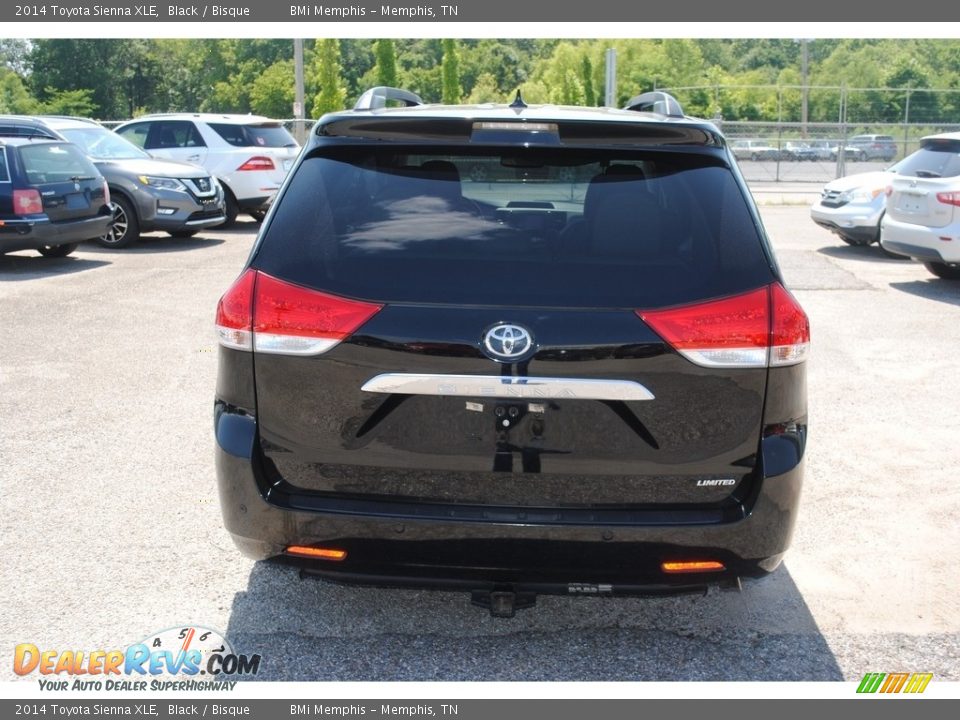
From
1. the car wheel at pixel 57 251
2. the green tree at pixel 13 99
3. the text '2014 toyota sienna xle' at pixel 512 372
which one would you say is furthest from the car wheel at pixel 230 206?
the green tree at pixel 13 99

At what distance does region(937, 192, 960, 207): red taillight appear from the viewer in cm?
1115

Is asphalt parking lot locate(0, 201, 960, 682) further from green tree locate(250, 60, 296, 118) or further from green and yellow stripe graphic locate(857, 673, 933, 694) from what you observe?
green tree locate(250, 60, 296, 118)

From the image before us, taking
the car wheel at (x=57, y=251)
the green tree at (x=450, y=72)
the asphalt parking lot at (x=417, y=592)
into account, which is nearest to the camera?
the asphalt parking lot at (x=417, y=592)

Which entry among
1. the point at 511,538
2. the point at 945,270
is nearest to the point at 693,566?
the point at 511,538

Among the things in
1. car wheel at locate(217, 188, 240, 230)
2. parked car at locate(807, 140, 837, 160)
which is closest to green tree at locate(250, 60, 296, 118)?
parked car at locate(807, 140, 837, 160)

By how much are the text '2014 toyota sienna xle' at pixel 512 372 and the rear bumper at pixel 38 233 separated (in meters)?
10.5

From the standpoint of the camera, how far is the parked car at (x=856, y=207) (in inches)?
580

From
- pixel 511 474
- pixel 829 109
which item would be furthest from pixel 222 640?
pixel 829 109

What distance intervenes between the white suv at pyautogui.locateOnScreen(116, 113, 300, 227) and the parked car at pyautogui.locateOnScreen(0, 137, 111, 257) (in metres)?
3.84

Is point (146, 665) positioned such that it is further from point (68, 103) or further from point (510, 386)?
point (68, 103)

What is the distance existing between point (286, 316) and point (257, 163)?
593 inches

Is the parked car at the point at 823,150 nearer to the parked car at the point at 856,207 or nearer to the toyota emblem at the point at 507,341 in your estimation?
the parked car at the point at 856,207

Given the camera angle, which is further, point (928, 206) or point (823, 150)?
point (823, 150)

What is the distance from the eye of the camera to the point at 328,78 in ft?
161
